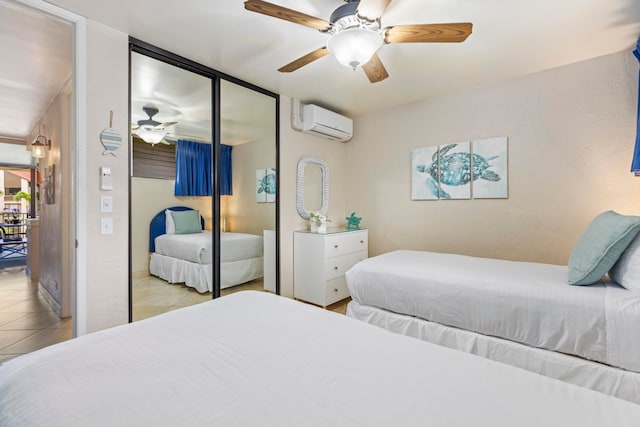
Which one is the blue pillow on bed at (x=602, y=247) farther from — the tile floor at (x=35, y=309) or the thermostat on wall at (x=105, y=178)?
the thermostat on wall at (x=105, y=178)

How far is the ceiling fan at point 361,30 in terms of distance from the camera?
1.63m

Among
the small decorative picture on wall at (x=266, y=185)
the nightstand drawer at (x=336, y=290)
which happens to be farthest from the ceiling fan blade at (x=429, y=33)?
the nightstand drawer at (x=336, y=290)

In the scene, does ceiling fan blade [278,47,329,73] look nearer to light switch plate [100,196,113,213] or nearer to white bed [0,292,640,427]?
light switch plate [100,196,113,213]

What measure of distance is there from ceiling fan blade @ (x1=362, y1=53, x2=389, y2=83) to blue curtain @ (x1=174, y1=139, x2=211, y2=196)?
5.13 ft

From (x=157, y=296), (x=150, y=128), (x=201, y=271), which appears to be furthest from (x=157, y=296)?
(x=150, y=128)

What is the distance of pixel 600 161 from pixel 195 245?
3605 mm

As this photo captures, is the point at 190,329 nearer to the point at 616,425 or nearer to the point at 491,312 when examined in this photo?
the point at 616,425

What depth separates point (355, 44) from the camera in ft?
5.73

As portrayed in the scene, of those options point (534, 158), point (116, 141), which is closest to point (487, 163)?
point (534, 158)

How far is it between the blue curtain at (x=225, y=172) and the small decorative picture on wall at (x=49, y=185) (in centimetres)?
128

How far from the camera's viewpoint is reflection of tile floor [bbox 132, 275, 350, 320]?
230cm

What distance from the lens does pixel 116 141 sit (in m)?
2.13

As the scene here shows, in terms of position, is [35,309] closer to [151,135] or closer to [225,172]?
[151,135]

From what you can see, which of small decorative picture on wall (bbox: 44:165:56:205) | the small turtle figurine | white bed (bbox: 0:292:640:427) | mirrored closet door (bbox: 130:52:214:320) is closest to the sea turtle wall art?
the small turtle figurine
